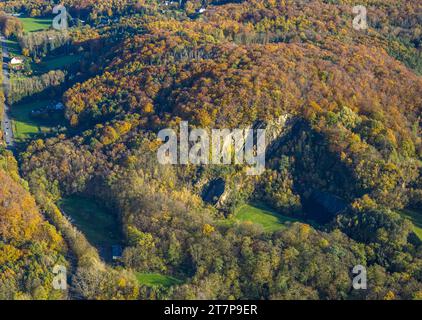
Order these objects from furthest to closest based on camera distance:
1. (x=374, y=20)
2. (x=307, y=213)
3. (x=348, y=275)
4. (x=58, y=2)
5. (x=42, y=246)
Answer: (x=58, y=2)
(x=374, y=20)
(x=307, y=213)
(x=42, y=246)
(x=348, y=275)

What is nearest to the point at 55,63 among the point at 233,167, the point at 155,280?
the point at 233,167

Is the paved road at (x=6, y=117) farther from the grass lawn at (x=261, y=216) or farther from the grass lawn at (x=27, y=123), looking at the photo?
the grass lawn at (x=261, y=216)

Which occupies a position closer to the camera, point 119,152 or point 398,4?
point 119,152

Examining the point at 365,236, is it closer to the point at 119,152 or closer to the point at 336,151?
the point at 336,151

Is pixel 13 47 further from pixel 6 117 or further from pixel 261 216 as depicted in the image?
pixel 261 216

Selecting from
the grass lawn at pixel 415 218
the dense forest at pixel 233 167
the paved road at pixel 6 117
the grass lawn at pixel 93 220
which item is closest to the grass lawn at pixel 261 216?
the dense forest at pixel 233 167

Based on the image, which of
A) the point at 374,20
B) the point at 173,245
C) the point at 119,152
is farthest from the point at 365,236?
the point at 374,20
